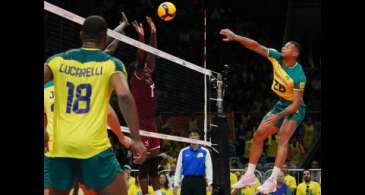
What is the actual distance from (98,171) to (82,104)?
24.5 inches

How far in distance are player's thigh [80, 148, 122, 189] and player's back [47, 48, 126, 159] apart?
0.06 meters

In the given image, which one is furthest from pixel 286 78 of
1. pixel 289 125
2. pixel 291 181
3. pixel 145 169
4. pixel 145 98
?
pixel 291 181

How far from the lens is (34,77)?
22.9 feet

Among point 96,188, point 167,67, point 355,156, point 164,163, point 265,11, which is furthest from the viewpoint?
point 265,11

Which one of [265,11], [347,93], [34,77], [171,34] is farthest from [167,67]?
[265,11]

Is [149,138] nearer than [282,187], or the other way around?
[149,138]

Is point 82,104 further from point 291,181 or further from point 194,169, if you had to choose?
point 291,181

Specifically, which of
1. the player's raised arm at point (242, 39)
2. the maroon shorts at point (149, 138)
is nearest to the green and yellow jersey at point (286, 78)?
the player's raised arm at point (242, 39)

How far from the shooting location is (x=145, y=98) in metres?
14.0

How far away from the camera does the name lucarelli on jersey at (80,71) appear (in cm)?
690

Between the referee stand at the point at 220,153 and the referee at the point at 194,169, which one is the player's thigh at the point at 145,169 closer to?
the referee stand at the point at 220,153

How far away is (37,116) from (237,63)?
888 inches

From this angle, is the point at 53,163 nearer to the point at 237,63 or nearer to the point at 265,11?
the point at 237,63

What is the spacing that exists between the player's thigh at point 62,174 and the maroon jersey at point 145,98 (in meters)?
6.91
